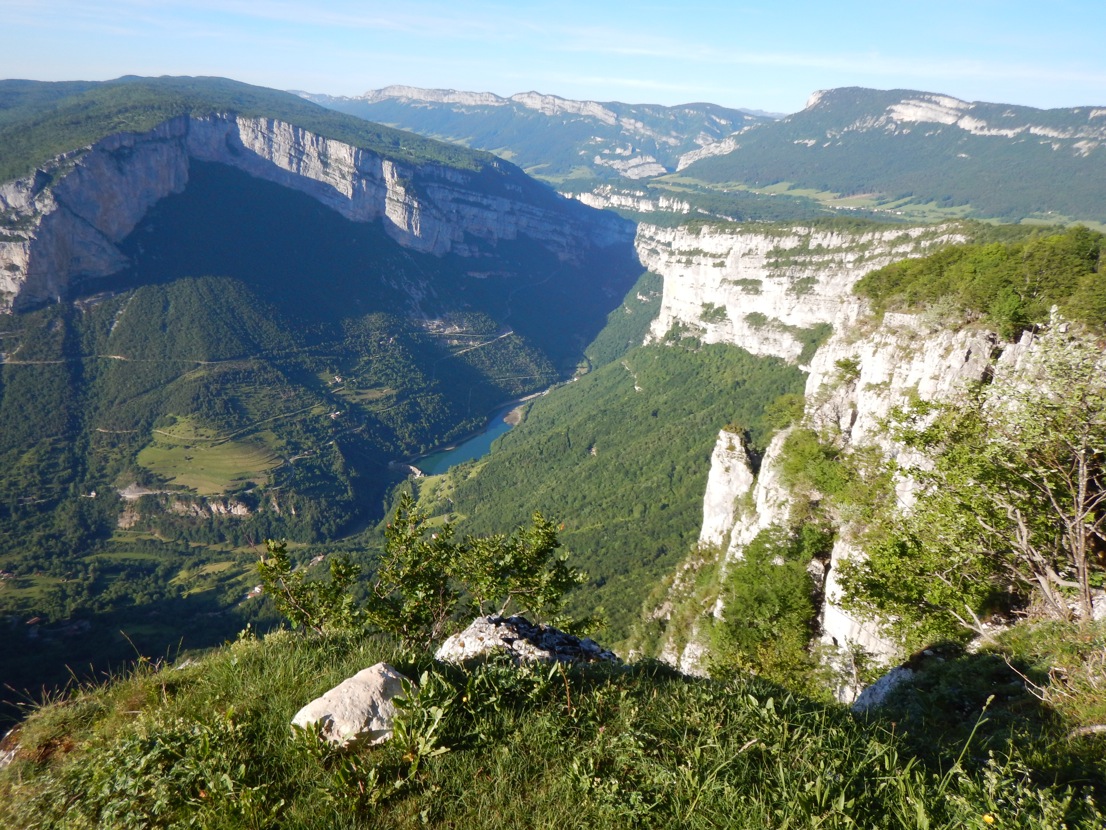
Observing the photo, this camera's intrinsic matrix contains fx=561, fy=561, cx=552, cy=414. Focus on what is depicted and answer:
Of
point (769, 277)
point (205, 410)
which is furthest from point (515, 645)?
point (205, 410)

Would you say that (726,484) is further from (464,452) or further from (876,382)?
(464,452)

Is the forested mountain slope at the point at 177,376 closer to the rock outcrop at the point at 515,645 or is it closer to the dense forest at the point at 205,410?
the dense forest at the point at 205,410

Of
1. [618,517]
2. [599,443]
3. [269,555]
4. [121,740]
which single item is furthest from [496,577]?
[599,443]

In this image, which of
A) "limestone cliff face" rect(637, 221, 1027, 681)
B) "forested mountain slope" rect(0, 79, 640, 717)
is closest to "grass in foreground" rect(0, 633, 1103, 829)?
"limestone cliff face" rect(637, 221, 1027, 681)

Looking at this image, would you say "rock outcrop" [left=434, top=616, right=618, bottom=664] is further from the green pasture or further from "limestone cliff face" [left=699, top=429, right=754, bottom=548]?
the green pasture

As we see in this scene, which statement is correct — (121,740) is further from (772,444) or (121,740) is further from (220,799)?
(772,444)

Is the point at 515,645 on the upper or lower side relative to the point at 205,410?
upper

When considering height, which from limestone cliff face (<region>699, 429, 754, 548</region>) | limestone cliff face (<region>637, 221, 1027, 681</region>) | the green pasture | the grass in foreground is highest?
the grass in foreground
